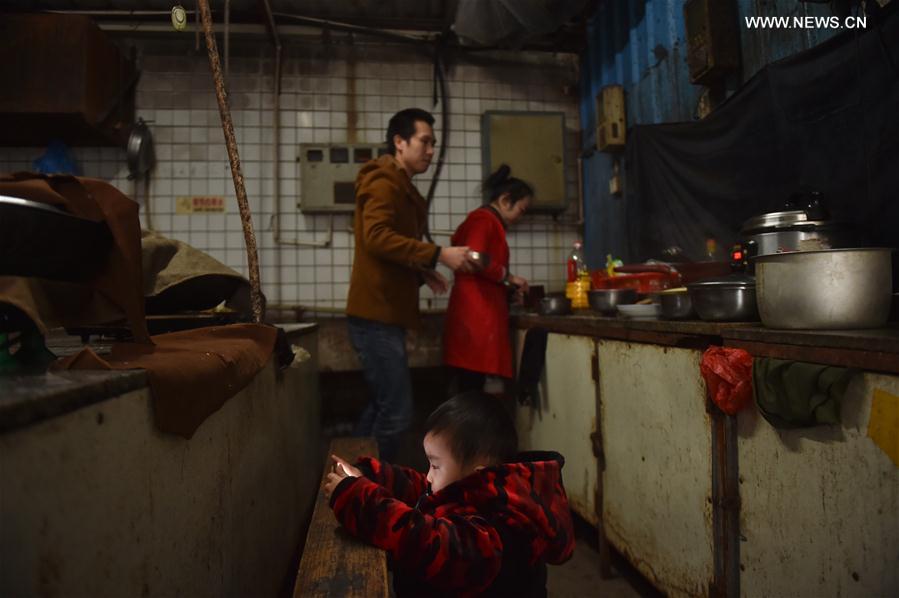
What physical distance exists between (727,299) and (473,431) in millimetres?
892

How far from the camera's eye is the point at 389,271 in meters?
2.71

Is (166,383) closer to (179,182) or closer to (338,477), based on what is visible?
(338,477)

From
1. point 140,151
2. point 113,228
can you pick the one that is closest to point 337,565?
Result: point 113,228

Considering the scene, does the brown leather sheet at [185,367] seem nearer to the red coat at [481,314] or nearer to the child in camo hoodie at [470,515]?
the child in camo hoodie at [470,515]

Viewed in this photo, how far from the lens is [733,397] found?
1.37 metres

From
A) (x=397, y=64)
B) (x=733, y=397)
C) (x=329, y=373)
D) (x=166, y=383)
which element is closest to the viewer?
(x=166, y=383)

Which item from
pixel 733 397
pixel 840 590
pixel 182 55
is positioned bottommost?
pixel 840 590

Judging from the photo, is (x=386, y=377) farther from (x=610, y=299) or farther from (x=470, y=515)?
(x=470, y=515)

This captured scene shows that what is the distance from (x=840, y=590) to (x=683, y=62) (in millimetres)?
2699

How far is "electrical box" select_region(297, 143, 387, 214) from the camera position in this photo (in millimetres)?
4020

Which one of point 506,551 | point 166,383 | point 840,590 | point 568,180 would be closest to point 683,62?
point 568,180

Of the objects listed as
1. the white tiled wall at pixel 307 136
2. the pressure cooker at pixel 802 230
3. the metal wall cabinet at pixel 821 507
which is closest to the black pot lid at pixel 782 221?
the pressure cooker at pixel 802 230

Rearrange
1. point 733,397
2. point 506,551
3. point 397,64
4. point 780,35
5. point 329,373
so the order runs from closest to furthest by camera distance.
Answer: point 506,551, point 733,397, point 780,35, point 329,373, point 397,64

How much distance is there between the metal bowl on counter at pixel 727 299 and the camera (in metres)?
1.49
